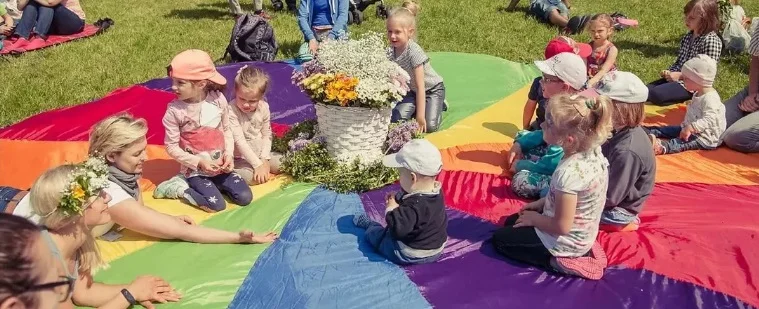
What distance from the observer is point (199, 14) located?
1171 cm

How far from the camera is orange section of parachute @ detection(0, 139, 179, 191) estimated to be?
5113mm

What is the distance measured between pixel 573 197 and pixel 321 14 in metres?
6.06

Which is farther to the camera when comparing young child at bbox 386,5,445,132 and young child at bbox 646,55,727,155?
young child at bbox 386,5,445,132

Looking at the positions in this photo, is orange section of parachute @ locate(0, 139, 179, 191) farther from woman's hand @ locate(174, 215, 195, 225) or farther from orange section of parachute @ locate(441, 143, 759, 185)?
orange section of parachute @ locate(441, 143, 759, 185)

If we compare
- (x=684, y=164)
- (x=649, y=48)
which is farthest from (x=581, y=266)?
(x=649, y=48)

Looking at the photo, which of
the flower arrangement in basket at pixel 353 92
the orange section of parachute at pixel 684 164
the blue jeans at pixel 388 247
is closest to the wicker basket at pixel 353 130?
the flower arrangement in basket at pixel 353 92

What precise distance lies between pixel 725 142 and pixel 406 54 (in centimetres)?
292

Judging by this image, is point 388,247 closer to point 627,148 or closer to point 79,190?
point 627,148

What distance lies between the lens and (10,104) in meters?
7.00

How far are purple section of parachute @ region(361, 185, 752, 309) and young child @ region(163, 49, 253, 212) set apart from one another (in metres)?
1.62

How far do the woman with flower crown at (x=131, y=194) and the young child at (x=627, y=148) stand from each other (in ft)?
7.18

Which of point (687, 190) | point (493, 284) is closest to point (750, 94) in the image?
point (687, 190)

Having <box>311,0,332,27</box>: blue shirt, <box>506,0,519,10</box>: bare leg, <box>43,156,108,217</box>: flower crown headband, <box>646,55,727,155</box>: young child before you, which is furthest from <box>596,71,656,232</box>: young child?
<box>506,0,519,10</box>: bare leg

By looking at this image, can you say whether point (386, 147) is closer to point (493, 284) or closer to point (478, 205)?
point (478, 205)
